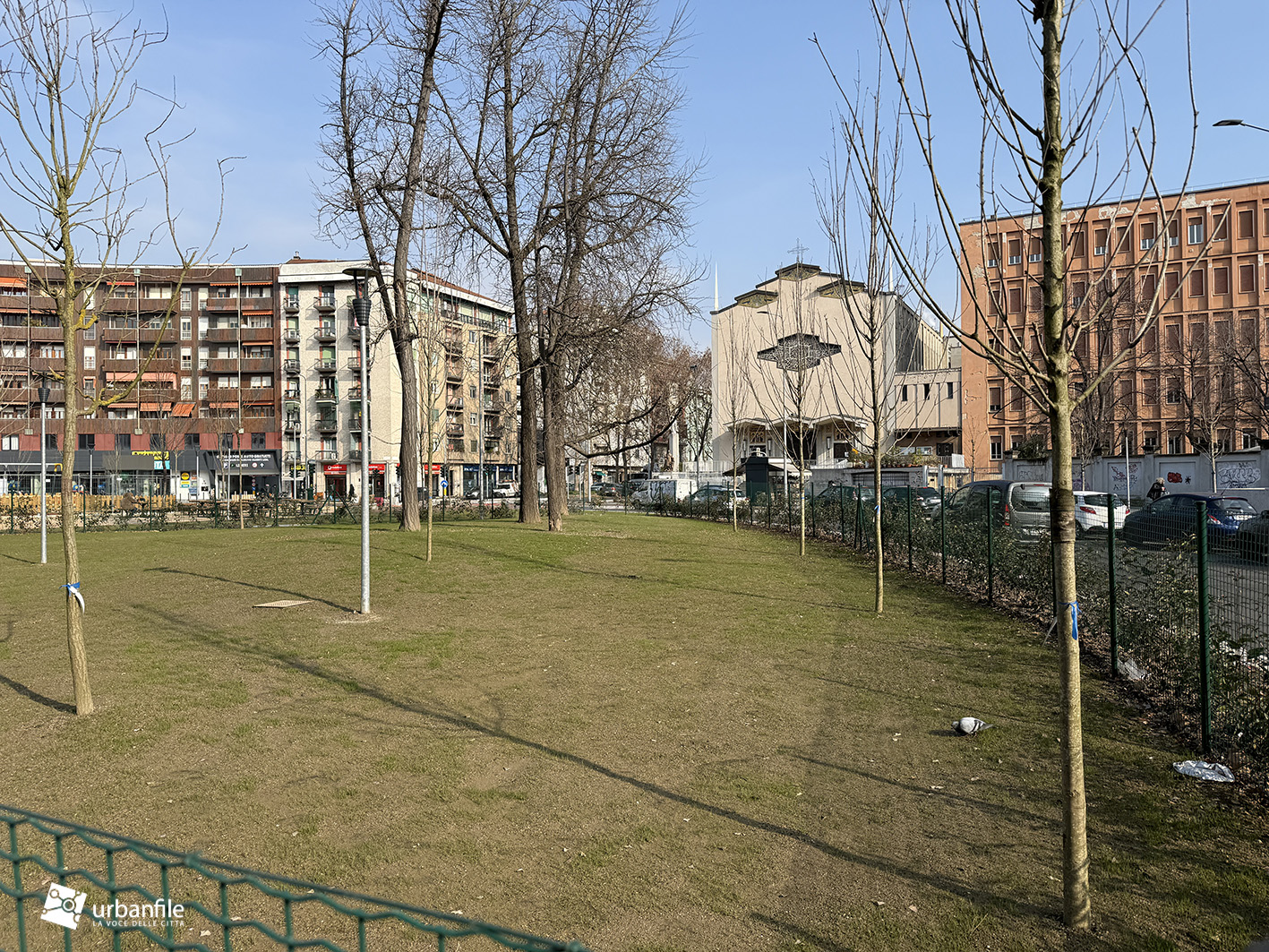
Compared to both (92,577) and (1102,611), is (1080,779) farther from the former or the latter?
(92,577)

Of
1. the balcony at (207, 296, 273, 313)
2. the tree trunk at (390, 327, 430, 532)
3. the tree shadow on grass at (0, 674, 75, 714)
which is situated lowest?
the tree shadow on grass at (0, 674, 75, 714)

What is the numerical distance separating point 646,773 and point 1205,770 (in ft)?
12.0

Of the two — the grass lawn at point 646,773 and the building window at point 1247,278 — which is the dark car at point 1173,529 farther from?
the building window at point 1247,278

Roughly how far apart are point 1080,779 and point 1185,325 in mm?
65369

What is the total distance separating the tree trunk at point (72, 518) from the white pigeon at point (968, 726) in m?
6.97

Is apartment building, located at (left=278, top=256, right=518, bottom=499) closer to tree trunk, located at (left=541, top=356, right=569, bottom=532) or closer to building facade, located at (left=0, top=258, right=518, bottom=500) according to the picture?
building facade, located at (left=0, top=258, right=518, bottom=500)

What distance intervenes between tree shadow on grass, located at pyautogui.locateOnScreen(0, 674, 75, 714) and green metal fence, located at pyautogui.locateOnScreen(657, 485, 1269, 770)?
8879mm

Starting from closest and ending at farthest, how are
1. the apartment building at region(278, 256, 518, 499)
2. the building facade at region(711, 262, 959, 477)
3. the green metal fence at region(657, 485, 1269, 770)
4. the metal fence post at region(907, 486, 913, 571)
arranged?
the green metal fence at region(657, 485, 1269, 770)
the metal fence post at region(907, 486, 913, 571)
the building facade at region(711, 262, 959, 477)
the apartment building at region(278, 256, 518, 499)

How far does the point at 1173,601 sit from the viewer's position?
7688 millimetres

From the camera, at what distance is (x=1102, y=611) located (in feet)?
31.7

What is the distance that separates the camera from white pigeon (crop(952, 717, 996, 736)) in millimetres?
7043

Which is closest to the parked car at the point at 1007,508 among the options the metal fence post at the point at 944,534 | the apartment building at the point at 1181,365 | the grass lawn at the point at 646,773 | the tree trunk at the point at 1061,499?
the metal fence post at the point at 944,534

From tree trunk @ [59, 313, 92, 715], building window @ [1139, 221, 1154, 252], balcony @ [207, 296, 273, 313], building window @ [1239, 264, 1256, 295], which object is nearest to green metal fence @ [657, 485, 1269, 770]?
tree trunk @ [59, 313, 92, 715]

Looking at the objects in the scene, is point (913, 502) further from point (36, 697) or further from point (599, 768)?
point (36, 697)
